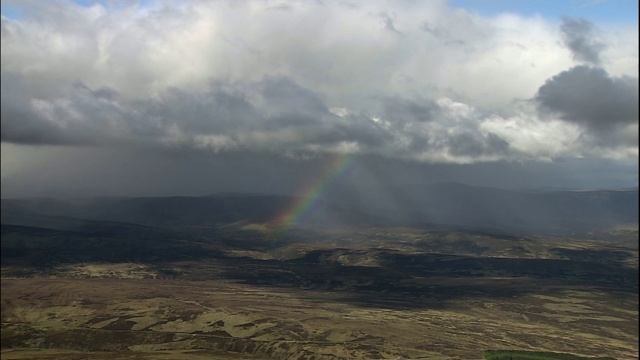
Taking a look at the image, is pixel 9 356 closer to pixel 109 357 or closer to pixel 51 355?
pixel 51 355

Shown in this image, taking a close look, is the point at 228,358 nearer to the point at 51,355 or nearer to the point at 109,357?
the point at 109,357

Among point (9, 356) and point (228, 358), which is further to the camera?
point (228, 358)

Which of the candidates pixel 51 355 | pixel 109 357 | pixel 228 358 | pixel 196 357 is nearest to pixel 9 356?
pixel 51 355

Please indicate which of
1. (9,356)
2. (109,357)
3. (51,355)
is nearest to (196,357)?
(109,357)

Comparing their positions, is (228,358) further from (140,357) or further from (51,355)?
(51,355)

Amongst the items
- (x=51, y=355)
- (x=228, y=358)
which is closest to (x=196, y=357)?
(x=228, y=358)

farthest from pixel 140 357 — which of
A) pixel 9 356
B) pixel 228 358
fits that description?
pixel 9 356
